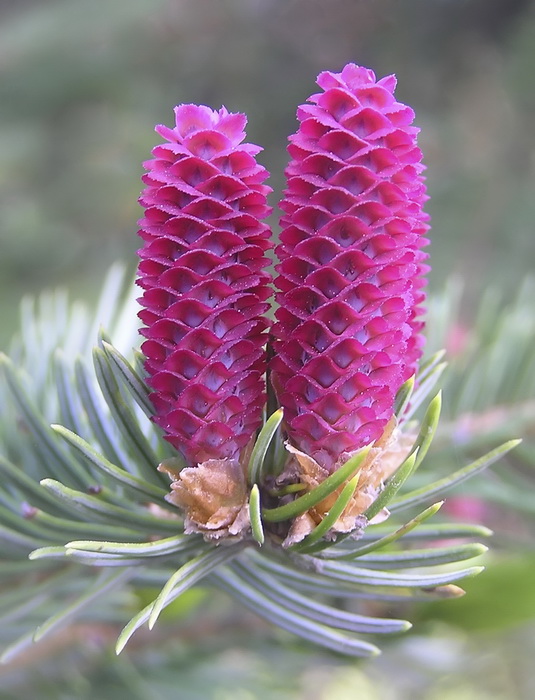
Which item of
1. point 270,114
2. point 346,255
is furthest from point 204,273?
point 270,114

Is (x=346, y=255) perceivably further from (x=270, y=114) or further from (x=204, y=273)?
(x=270, y=114)

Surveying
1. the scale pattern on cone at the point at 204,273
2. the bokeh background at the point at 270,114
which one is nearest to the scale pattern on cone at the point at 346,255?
the scale pattern on cone at the point at 204,273

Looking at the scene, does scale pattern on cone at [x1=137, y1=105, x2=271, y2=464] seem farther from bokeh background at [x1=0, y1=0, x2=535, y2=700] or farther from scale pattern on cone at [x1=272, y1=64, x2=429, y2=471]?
bokeh background at [x1=0, y1=0, x2=535, y2=700]

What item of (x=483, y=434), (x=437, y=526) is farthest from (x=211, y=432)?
(x=483, y=434)

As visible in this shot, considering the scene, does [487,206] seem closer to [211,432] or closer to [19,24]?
[19,24]

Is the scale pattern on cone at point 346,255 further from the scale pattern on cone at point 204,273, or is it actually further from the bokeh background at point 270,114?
the bokeh background at point 270,114

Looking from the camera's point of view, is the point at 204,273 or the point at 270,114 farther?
the point at 270,114

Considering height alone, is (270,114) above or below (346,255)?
above
